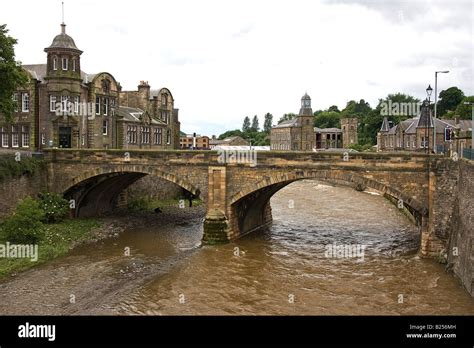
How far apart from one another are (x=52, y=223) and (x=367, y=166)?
21.5 metres

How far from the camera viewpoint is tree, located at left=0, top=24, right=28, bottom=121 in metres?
32.2

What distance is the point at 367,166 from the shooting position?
29031 mm

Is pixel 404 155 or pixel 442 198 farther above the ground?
pixel 404 155

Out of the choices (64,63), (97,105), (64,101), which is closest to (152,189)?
(97,105)

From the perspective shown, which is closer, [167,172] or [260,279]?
[260,279]

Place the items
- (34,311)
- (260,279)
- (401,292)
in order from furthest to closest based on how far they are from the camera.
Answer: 1. (260,279)
2. (401,292)
3. (34,311)

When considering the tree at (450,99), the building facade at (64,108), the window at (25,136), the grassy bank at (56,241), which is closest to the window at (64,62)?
the building facade at (64,108)

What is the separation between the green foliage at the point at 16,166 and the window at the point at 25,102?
1329cm

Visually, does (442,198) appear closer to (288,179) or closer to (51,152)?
(288,179)

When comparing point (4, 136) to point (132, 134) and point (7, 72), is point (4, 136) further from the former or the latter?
point (7, 72)

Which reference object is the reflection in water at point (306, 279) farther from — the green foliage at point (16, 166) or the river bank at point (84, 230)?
the green foliage at point (16, 166)

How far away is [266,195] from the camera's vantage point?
36625 millimetres

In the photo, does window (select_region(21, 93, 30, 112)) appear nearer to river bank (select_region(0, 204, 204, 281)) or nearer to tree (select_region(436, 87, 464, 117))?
river bank (select_region(0, 204, 204, 281))

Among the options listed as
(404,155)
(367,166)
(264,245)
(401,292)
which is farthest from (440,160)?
(264,245)
